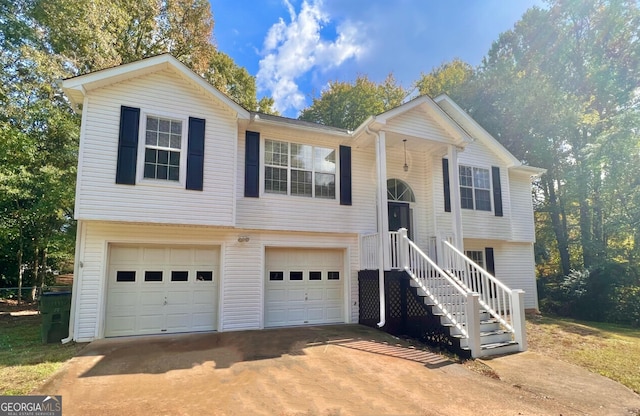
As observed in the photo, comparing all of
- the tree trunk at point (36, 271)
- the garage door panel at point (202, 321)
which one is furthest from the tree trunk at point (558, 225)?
the tree trunk at point (36, 271)

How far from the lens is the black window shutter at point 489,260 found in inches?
499

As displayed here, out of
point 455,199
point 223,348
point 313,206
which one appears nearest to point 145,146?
point 313,206

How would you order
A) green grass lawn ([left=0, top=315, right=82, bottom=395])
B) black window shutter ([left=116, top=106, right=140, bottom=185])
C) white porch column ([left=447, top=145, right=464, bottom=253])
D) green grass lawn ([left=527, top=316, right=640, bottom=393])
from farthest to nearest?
1. white porch column ([left=447, top=145, right=464, bottom=253])
2. black window shutter ([left=116, top=106, right=140, bottom=185])
3. green grass lawn ([left=527, top=316, right=640, bottom=393])
4. green grass lawn ([left=0, top=315, right=82, bottom=395])

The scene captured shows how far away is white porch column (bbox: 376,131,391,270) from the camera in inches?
343

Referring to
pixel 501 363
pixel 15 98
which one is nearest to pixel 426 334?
pixel 501 363

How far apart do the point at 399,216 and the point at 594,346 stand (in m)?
5.80

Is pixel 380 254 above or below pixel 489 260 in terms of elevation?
above

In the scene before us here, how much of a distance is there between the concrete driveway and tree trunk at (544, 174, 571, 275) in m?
14.8

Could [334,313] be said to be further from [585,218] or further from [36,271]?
[585,218]

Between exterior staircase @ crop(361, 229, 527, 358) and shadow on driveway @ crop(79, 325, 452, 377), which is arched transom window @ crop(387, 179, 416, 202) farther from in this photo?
shadow on driveway @ crop(79, 325, 452, 377)

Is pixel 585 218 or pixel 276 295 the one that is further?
pixel 585 218

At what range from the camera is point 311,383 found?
5113 millimetres

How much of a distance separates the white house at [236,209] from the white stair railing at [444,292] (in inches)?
1.9

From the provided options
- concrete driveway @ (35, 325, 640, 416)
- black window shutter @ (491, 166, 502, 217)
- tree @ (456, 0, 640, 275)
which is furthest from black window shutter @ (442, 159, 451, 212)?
tree @ (456, 0, 640, 275)
